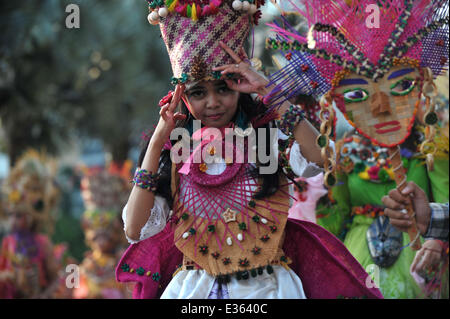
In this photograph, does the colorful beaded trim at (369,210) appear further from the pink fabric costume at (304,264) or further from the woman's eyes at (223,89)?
the woman's eyes at (223,89)

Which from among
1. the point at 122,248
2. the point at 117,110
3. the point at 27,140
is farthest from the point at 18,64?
the point at 122,248

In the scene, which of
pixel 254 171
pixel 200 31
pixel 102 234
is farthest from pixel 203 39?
A: pixel 102 234

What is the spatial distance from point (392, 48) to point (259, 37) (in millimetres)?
1295

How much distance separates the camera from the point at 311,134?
294 centimetres

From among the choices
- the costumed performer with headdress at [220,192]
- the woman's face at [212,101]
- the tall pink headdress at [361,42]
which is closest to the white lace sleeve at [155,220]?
the costumed performer with headdress at [220,192]

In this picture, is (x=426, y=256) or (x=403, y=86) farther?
(x=426, y=256)

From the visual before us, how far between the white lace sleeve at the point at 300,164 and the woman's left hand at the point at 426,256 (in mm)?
1123

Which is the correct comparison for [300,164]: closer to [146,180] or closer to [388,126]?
[388,126]

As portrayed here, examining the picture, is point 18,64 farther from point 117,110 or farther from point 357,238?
point 357,238

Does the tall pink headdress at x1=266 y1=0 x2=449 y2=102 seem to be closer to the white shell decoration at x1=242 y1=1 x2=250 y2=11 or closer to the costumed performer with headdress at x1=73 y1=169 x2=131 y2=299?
the white shell decoration at x1=242 y1=1 x2=250 y2=11

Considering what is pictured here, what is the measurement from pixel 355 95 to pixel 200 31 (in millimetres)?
815

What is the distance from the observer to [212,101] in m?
2.93

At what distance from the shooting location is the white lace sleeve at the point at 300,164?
3.00 m

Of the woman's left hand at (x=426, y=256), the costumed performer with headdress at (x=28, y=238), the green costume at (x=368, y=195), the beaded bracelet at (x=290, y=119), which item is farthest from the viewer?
the costumed performer with headdress at (x=28, y=238)
